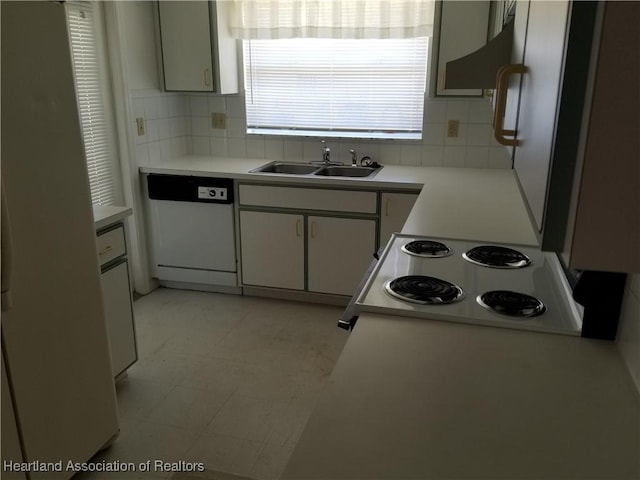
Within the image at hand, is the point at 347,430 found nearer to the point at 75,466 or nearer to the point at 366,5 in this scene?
the point at 75,466

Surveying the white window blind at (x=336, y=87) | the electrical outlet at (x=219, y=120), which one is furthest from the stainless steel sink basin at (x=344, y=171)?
the electrical outlet at (x=219, y=120)

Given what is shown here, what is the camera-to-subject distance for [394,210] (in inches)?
129

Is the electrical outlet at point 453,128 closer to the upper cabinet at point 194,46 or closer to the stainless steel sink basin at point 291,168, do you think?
the stainless steel sink basin at point 291,168

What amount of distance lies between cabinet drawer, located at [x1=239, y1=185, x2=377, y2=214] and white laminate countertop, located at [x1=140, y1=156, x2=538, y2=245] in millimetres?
58

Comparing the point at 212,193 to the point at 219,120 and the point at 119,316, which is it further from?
the point at 119,316

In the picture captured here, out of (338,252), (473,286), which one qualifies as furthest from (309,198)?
(473,286)

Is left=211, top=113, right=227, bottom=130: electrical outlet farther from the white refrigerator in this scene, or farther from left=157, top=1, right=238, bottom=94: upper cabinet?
the white refrigerator

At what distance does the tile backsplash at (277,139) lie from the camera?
3629 mm

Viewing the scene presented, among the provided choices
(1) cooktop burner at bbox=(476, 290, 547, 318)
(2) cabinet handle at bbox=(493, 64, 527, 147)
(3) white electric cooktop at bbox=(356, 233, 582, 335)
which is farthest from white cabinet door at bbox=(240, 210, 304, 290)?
(2) cabinet handle at bbox=(493, 64, 527, 147)

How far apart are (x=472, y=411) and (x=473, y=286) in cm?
69

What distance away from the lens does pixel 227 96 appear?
13.3ft

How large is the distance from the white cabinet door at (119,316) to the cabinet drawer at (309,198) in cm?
120

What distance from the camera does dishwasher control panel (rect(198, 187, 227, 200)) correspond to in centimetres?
355

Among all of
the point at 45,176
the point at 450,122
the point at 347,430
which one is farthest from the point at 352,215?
the point at 347,430
